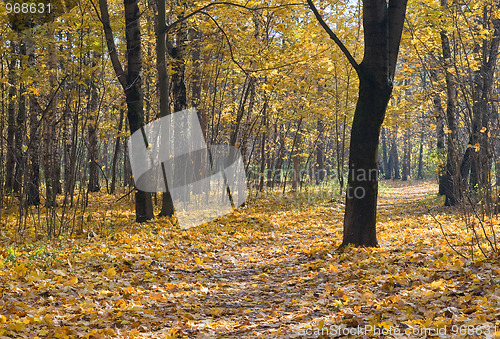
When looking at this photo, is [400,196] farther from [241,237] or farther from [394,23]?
[394,23]

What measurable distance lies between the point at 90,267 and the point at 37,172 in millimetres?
7850

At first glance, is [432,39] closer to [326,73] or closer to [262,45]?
[326,73]

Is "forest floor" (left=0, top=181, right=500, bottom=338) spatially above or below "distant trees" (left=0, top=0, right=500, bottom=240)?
below

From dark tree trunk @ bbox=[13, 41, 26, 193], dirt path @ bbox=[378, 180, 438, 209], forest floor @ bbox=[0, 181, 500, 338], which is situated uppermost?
dark tree trunk @ bbox=[13, 41, 26, 193]

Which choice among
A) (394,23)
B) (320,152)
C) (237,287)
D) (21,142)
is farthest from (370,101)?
(320,152)

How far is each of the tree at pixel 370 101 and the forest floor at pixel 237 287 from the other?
633 mm

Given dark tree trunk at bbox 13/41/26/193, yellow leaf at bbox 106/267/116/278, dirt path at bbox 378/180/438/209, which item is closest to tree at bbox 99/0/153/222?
dark tree trunk at bbox 13/41/26/193

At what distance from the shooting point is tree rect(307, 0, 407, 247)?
24.0ft

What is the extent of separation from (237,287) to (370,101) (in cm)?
402

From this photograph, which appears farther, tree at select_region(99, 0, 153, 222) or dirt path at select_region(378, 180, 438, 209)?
dirt path at select_region(378, 180, 438, 209)

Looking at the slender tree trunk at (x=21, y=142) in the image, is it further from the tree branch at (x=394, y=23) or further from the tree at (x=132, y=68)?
the tree branch at (x=394, y=23)

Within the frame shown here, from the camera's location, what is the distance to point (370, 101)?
7.43m

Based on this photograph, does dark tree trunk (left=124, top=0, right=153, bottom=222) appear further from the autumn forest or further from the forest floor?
the forest floor

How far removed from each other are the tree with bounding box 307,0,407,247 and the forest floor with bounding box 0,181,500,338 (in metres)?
0.63
